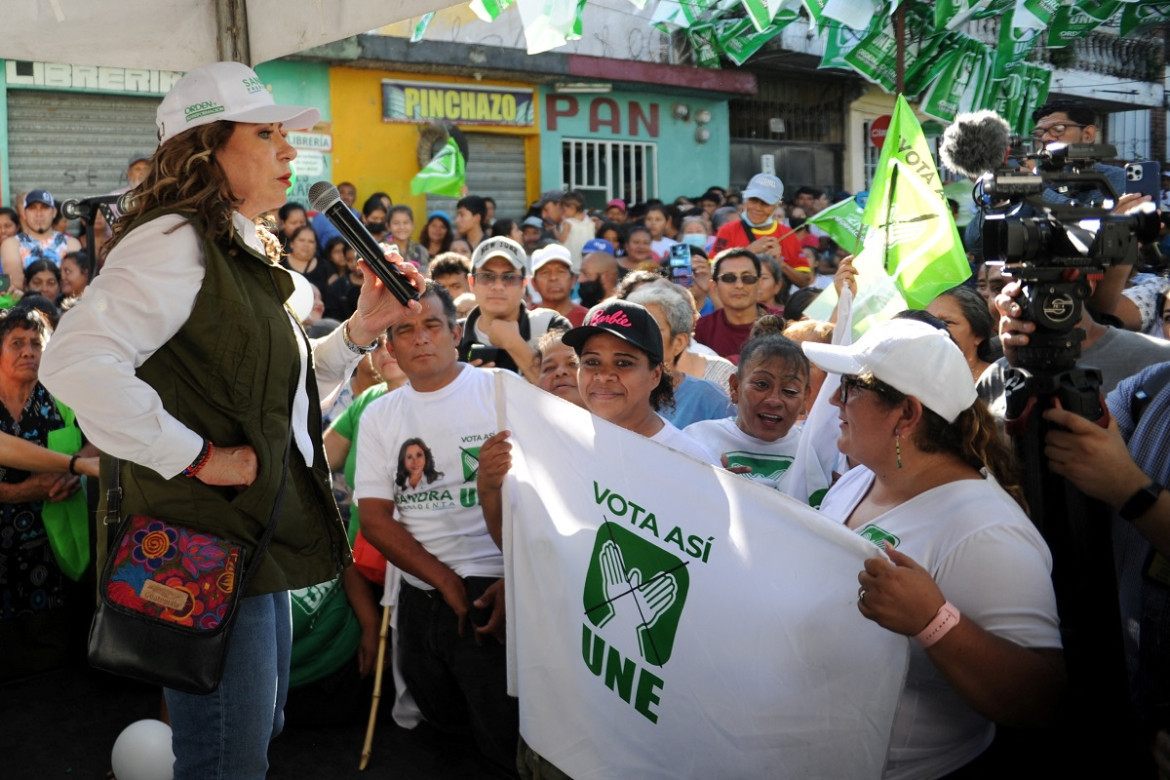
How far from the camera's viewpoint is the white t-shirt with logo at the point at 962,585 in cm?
238

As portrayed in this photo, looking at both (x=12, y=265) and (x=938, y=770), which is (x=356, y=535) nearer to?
(x=938, y=770)

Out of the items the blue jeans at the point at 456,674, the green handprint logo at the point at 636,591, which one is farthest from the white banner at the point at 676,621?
the blue jeans at the point at 456,674

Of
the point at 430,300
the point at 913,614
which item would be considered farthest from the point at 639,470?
the point at 430,300

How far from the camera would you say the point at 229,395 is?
97.4 inches

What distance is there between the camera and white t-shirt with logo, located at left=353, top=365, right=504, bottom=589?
4203 mm

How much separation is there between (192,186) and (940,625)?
6.08ft

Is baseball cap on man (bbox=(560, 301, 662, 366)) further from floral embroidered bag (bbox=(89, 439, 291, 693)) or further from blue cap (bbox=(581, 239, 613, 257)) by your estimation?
blue cap (bbox=(581, 239, 613, 257))

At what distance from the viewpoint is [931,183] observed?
558cm

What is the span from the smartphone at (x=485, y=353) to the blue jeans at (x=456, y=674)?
147 centimetres

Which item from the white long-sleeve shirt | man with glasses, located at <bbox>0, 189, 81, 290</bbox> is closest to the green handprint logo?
the white long-sleeve shirt

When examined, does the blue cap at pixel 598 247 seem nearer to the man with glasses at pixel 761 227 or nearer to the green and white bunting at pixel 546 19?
the man with glasses at pixel 761 227

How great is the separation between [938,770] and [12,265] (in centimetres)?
875

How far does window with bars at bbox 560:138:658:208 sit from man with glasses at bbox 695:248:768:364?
11131 millimetres

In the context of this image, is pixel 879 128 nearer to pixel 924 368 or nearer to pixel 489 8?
pixel 489 8
